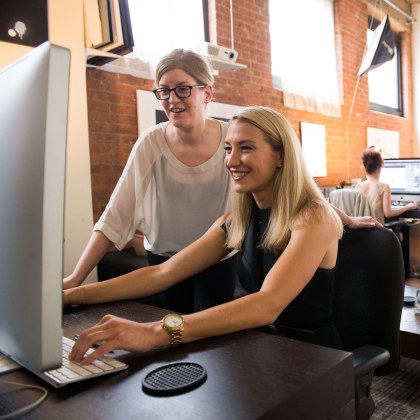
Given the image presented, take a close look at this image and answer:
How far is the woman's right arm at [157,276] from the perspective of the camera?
1257mm

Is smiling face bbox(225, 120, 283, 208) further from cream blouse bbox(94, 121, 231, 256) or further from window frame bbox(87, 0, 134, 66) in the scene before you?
window frame bbox(87, 0, 134, 66)

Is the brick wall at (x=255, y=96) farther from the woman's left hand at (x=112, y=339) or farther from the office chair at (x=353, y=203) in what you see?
the woman's left hand at (x=112, y=339)

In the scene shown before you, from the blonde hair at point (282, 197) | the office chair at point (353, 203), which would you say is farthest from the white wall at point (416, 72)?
the blonde hair at point (282, 197)

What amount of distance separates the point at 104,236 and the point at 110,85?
211 centimetres

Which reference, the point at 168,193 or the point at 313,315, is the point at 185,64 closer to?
the point at 168,193

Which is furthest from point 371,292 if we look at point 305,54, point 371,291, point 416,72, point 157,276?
point 416,72

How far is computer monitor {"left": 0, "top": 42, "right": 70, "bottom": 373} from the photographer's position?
0.55 meters

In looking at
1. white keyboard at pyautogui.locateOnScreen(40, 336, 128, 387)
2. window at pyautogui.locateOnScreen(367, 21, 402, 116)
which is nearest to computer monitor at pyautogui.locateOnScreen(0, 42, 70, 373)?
white keyboard at pyautogui.locateOnScreen(40, 336, 128, 387)

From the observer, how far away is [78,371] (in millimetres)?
738

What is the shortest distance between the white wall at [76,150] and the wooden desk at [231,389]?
189 centimetres

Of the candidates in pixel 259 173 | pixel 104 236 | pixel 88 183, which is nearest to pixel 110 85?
pixel 88 183

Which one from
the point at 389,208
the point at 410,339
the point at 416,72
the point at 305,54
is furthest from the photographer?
the point at 416,72

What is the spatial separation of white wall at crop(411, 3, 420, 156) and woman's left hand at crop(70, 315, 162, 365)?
8.36 metres

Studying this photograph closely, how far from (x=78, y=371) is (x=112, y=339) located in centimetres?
10
